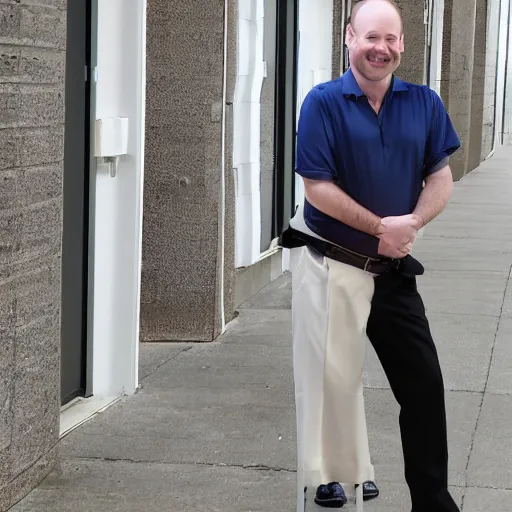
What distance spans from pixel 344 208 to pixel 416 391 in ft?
2.26

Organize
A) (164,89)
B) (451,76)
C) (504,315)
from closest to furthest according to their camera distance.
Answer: (164,89) < (504,315) < (451,76)

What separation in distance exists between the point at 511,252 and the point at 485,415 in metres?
6.66

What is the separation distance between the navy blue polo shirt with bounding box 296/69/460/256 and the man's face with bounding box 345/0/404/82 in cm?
9

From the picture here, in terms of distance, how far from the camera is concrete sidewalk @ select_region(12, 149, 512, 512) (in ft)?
16.4

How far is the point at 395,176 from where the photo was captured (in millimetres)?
4219

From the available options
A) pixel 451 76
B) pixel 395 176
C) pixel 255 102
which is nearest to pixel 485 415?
pixel 395 176

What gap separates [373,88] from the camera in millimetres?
4250

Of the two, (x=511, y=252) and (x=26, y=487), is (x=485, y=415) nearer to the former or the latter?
(x=26, y=487)

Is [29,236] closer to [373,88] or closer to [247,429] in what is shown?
[373,88]

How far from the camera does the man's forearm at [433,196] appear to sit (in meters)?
4.25

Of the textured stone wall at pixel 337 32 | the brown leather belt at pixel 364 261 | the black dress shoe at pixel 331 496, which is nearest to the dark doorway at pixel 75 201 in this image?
the black dress shoe at pixel 331 496

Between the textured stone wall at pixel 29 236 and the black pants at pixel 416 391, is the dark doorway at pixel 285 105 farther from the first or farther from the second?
the black pants at pixel 416 391

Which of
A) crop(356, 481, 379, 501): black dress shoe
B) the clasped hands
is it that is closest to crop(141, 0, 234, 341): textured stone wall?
crop(356, 481, 379, 501): black dress shoe

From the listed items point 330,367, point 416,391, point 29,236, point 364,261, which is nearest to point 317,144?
point 364,261
